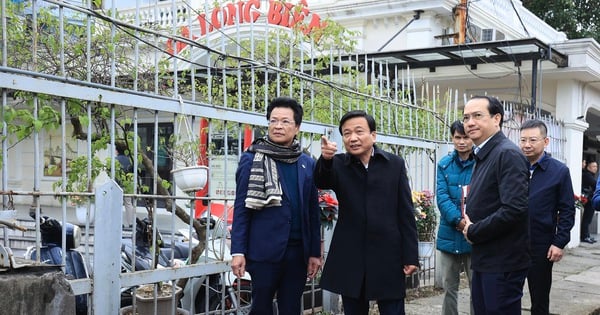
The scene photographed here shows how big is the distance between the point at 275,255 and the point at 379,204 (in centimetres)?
72

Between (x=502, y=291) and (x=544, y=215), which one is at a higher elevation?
(x=544, y=215)

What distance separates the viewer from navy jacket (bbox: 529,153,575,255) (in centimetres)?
452

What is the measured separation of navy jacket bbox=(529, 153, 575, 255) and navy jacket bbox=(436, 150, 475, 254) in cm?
50

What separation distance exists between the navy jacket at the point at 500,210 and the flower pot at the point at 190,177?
1697mm

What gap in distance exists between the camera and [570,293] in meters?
7.25

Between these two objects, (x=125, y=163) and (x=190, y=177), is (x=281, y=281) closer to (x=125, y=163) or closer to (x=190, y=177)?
(x=190, y=177)

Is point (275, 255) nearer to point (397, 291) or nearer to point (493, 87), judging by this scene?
point (397, 291)

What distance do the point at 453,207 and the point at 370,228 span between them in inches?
48.8

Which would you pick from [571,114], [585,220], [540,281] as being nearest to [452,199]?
[540,281]

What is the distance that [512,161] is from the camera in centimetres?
336

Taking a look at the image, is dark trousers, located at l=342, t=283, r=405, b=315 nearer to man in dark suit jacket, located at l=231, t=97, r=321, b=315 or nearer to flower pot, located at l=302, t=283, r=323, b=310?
man in dark suit jacket, located at l=231, t=97, r=321, b=315

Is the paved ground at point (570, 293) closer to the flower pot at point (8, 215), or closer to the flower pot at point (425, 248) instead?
the flower pot at point (425, 248)

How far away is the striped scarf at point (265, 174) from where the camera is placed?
3502 millimetres

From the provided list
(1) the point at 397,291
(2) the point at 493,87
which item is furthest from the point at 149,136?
(1) the point at 397,291
